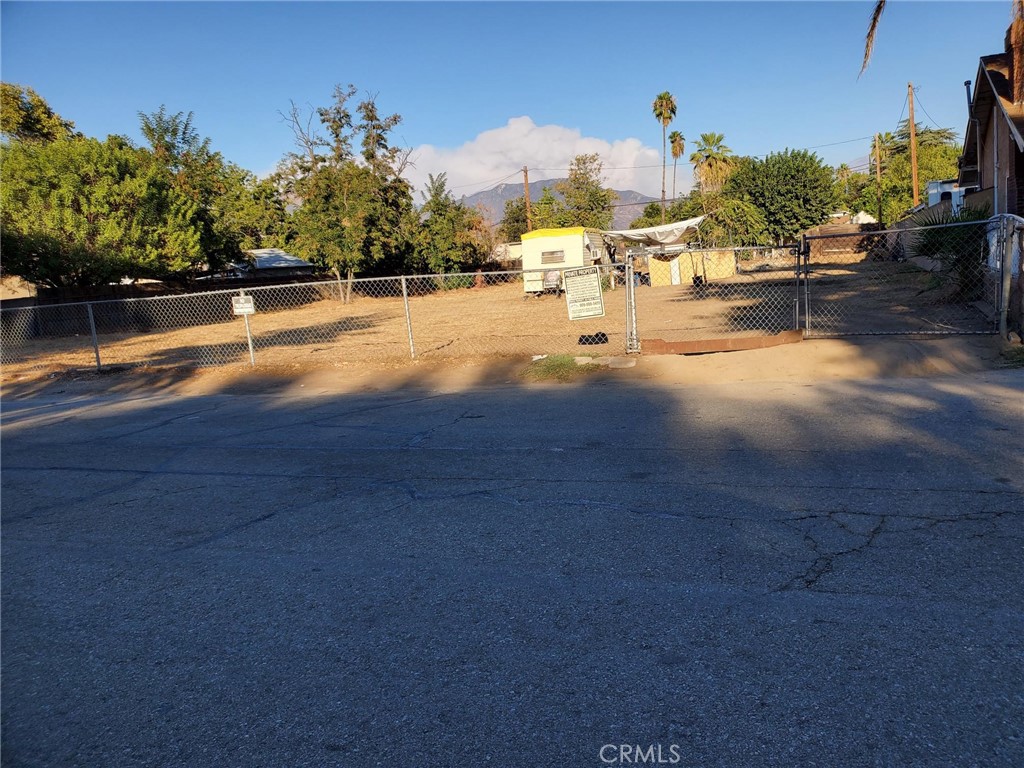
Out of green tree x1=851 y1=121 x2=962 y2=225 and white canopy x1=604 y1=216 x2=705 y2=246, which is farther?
green tree x1=851 y1=121 x2=962 y2=225

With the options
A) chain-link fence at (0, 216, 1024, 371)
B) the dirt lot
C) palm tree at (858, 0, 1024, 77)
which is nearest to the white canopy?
chain-link fence at (0, 216, 1024, 371)

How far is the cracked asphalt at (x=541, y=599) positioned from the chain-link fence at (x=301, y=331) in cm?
624

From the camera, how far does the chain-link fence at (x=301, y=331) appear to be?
15.6m

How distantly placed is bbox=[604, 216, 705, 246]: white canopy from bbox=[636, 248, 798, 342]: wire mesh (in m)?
1.36

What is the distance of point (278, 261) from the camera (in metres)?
51.3

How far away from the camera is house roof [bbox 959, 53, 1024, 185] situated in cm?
1383

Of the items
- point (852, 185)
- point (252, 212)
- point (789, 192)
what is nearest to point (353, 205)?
point (252, 212)

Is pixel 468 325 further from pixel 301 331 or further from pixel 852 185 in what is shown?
pixel 852 185

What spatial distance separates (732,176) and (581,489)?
2047 inches

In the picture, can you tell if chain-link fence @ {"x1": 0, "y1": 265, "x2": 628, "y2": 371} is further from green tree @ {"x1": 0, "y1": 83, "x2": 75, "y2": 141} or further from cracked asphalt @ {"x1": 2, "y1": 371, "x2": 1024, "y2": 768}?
green tree @ {"x1": 0, "y1": 83, "x2": 75, "y2": 141}

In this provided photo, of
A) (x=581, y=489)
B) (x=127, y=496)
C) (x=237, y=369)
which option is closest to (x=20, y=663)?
(x=127, y=496)

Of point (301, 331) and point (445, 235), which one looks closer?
point (301, 331)
